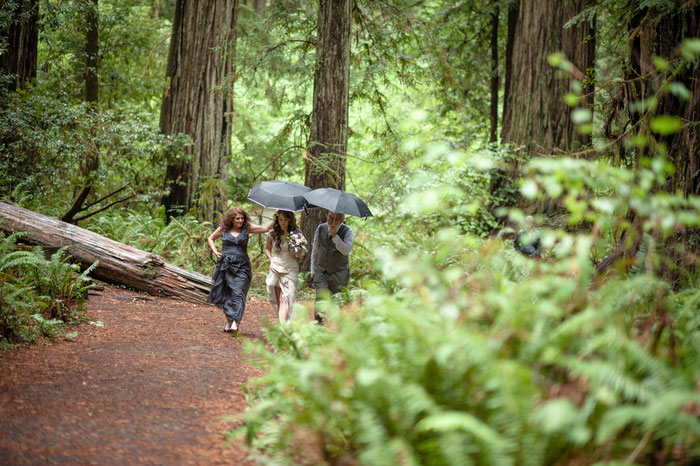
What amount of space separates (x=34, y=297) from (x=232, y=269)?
8.25ft

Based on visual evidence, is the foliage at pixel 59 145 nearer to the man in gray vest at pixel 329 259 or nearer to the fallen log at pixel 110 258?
the fallen log at pixel 110 258

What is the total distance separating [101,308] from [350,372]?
6807mm

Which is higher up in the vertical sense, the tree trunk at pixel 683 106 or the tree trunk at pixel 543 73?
the tree trunk at pixel 543 73

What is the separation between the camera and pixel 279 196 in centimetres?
796

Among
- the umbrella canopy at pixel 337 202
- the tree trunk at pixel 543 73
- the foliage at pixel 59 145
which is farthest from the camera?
the tree trunk at pixel 543 73

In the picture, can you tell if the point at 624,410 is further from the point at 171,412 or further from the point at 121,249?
the point at 121,249

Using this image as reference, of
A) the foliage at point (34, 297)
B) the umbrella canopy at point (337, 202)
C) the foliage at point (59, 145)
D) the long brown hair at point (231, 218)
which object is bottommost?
the foliage at point (34, 297)

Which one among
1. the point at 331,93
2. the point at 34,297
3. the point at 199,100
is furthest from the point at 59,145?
the point at 331,93

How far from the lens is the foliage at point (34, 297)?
644cm

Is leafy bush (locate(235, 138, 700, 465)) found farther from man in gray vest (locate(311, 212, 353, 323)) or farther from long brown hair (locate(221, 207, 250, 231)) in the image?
long brown hair (locate(221, 207, 250, 231))

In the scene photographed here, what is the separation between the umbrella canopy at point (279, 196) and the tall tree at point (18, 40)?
7101 millimetres

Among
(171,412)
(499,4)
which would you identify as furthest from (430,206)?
(499,4)

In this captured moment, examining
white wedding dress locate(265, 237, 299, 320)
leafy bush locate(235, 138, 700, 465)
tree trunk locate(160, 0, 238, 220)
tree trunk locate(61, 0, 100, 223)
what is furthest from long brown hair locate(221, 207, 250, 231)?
tree trunk locate(160, 0, 238, 220)

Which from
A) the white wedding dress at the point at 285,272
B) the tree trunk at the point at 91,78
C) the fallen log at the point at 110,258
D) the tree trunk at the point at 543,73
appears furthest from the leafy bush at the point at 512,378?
the tree trunk at the point at 543,73
